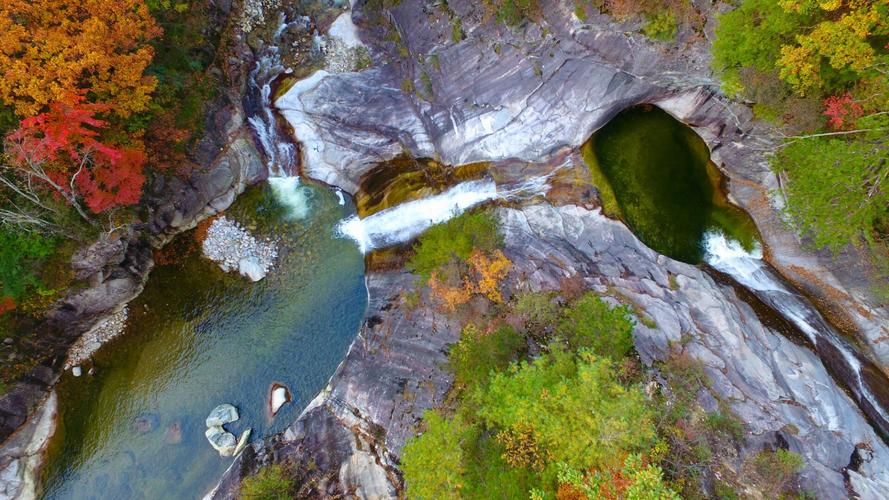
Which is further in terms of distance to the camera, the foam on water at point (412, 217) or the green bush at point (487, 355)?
the foam on water at point (412, 217)

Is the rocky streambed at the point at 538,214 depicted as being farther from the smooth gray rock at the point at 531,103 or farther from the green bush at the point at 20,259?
the green bush at the point at 20,259

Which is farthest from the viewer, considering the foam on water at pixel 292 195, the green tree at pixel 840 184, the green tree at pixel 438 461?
the foam on water at pixel 292 195

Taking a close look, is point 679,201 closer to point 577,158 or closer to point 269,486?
point 577,158

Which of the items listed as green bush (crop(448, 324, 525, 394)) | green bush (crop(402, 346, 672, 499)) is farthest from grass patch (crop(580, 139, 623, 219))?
green bush (crop(402, 346, 672, 499))

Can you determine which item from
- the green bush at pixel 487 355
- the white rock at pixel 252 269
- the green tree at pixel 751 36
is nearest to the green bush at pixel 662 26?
the green tree at pixel 751 36

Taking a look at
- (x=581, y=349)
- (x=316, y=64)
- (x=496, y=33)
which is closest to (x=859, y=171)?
(x=581, y=349)

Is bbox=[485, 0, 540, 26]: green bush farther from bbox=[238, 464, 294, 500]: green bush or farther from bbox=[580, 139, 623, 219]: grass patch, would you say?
bbox=[238, 464, 294, 500]: green bush

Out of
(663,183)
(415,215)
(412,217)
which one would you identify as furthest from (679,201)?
(412,217)
